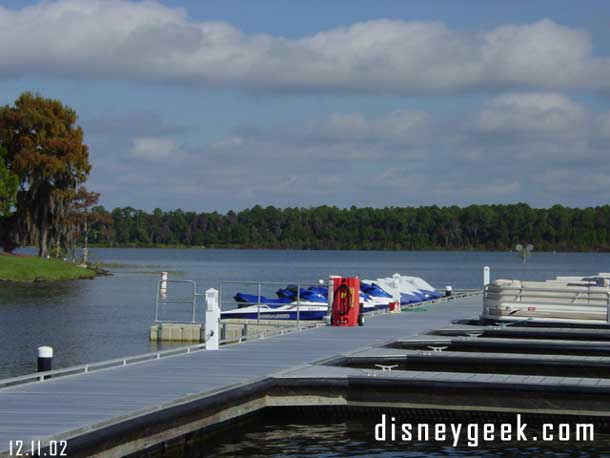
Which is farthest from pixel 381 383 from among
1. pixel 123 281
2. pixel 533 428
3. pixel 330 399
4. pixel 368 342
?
pixel 123 281

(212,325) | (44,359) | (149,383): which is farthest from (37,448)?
(212,325)

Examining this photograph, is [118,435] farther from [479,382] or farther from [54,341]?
[54,341]

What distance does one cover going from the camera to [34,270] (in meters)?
68.3

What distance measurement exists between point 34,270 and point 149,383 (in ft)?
185

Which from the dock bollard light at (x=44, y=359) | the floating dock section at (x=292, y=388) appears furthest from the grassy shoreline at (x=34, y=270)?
the dock bollard light at (x=44, y=359)

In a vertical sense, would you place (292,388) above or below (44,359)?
below

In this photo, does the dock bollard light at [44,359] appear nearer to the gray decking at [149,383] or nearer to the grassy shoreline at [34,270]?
the gray decking at [149,383]

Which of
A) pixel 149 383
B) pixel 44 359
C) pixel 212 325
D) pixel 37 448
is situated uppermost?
pixel 212 325

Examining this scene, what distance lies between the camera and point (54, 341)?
106 ft

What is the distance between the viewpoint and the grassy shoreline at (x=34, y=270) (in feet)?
221

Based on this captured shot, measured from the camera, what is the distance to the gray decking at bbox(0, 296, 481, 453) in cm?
1113

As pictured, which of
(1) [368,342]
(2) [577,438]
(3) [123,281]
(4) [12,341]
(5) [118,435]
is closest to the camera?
(5) [118,435]

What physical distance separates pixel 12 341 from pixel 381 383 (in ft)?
65.7

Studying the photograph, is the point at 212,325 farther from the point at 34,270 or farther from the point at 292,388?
the point at 34,270
